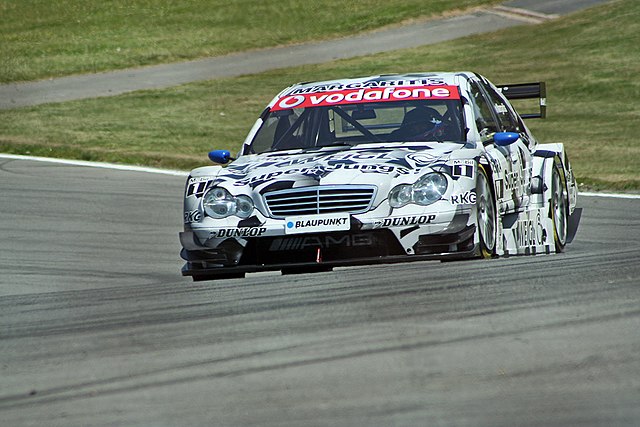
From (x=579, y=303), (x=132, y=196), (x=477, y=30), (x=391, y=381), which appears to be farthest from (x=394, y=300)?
(x=477, y=30)

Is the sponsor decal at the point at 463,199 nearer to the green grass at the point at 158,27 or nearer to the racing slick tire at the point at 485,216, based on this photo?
the racing slick tire at the point at 485,216

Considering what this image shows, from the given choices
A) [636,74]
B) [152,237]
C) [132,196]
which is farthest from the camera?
[636,74]

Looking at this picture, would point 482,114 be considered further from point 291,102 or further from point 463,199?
point 463,199

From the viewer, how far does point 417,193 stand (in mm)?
8055

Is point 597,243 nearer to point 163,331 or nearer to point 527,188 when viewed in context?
point 527,188

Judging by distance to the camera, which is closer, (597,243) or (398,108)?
(398,108)

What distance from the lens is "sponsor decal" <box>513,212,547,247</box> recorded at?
937 centimetres

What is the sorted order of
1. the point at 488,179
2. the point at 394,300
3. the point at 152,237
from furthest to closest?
the point at 152,237 → the point at 488,179 → the point at 394,300

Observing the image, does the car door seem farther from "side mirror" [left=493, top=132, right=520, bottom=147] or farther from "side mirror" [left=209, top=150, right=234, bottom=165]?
"side mirror" [left=209, top=150, right=234, bottom=165]

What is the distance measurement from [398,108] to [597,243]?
234cm

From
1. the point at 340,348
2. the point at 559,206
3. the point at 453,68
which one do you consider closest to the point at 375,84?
the point at 559,206

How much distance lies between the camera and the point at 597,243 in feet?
34.8

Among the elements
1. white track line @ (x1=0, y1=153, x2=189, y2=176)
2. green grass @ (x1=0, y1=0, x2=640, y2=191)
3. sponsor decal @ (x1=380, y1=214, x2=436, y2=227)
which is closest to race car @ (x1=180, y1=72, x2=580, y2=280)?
sponsor decal @ (x1=380, y1=214, x2=436, y2=227)

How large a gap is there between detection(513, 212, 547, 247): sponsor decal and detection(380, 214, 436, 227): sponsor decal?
1512mm
